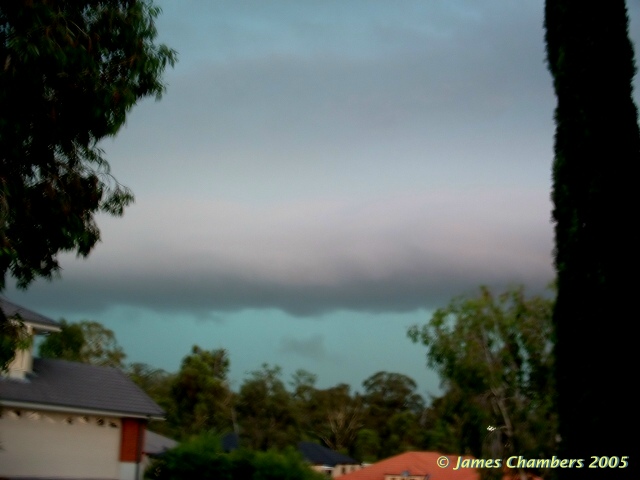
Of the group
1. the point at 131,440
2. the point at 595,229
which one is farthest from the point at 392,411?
the point at 595,229

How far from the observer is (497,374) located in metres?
19.4

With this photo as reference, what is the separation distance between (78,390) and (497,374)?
16.0 metres

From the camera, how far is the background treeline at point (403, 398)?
63.7 feet

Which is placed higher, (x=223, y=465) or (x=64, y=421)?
(x=64, y=421)

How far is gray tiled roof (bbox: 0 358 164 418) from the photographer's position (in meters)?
26.6

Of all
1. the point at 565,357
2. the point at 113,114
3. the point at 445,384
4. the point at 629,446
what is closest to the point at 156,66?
the point at 113,114

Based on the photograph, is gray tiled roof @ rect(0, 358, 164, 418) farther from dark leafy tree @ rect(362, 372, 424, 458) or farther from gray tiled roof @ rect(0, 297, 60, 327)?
dark leafy tree @ rect(362, 372, 424, 458)

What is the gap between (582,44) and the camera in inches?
497

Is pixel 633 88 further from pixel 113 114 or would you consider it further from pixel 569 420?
pixel 113 114

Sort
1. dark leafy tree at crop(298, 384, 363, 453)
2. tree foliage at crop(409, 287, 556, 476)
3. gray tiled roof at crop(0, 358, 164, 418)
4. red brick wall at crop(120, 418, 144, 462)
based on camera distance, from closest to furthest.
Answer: tree foliage at crop(409, 287, 556, 476), gray tiled roof at crop(0, 358, 164, 418), red brick wall at crop(120, 418, 144, 462), dark leafy tree at crop(298, 384, 363, 453)

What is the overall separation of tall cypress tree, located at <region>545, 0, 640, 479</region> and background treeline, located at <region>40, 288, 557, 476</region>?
676 centimetres

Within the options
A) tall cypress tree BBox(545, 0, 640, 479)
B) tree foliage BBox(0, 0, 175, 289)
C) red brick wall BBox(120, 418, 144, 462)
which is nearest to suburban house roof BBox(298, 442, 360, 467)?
red brick wall BBox(120, 418, 144, 462)

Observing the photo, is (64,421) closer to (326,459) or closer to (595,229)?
(595,229)

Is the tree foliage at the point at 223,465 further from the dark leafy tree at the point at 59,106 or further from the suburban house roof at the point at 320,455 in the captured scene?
the suburban house roof at the point at 320,455
